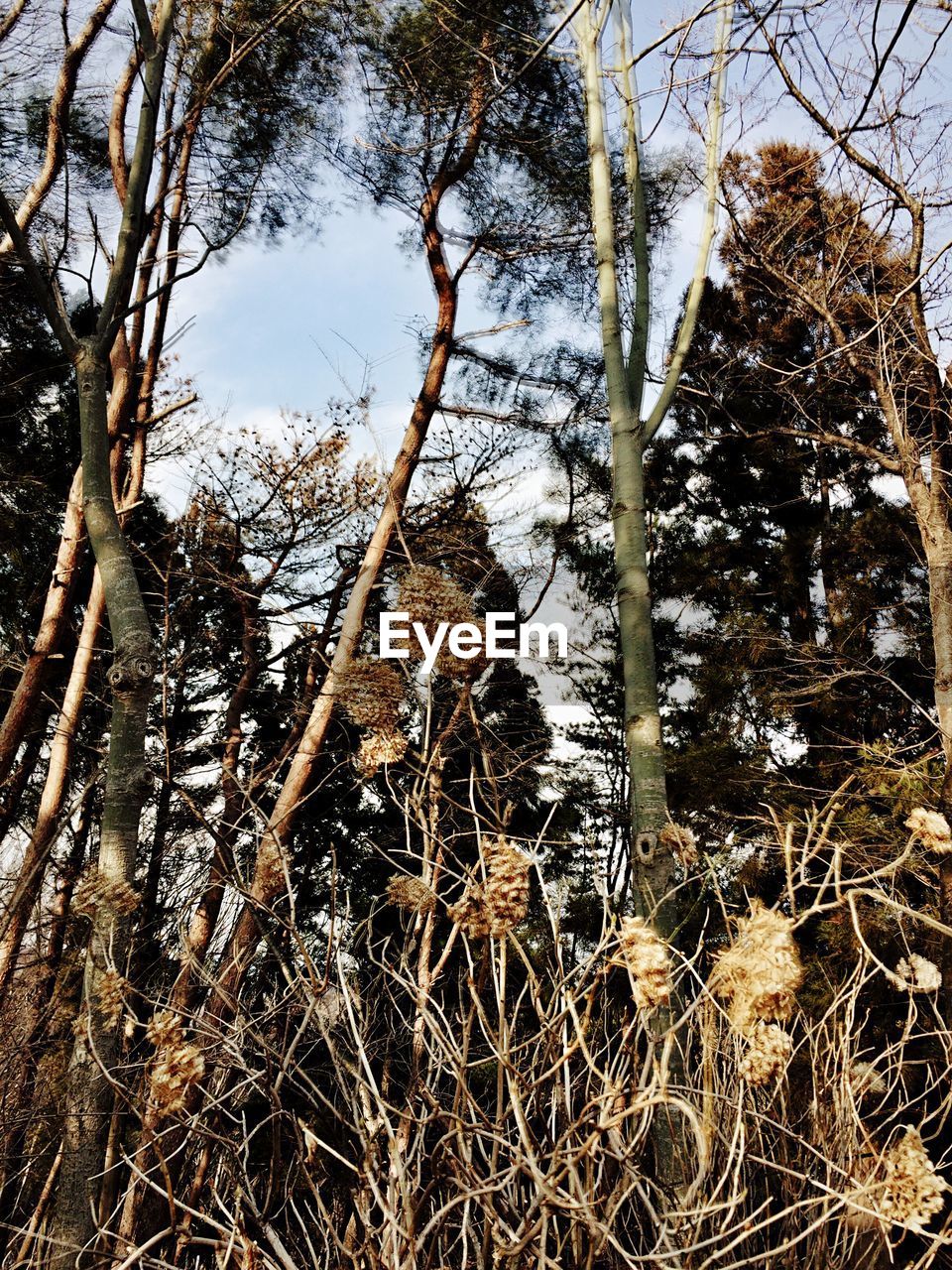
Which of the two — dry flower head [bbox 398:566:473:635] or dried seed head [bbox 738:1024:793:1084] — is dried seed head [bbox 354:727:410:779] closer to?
dry flower head [bbox 398:566:473:635]

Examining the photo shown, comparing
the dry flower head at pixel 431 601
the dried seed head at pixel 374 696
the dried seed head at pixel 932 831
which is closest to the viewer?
the dried seed head at pixel 932 831

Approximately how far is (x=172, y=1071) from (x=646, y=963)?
0.70m

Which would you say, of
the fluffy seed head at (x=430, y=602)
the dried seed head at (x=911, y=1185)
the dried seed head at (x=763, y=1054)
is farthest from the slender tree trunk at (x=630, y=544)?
the dried seed head at (x=763, y=1054)

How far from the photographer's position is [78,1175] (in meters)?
2.53

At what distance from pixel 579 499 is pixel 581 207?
274 centimetres

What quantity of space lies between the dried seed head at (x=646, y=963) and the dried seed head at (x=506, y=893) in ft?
0.49

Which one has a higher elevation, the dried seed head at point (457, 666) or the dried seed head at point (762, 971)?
the dried seed head at point (457, 666)

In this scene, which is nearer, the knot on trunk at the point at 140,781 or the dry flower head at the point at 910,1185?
the dry flower head at the point at 910,1185

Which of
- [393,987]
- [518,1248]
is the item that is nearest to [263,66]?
[393,987]

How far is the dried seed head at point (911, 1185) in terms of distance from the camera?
1429mm

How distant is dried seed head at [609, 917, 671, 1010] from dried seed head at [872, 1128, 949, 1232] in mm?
589

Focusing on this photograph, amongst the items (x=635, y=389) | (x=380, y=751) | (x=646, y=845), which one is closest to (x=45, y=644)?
(x=635, y=389)

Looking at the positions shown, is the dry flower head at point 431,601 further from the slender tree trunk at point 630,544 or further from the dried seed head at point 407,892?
the dried seed head at point 407,892

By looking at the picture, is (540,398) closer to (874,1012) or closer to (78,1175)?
(874,1012)
